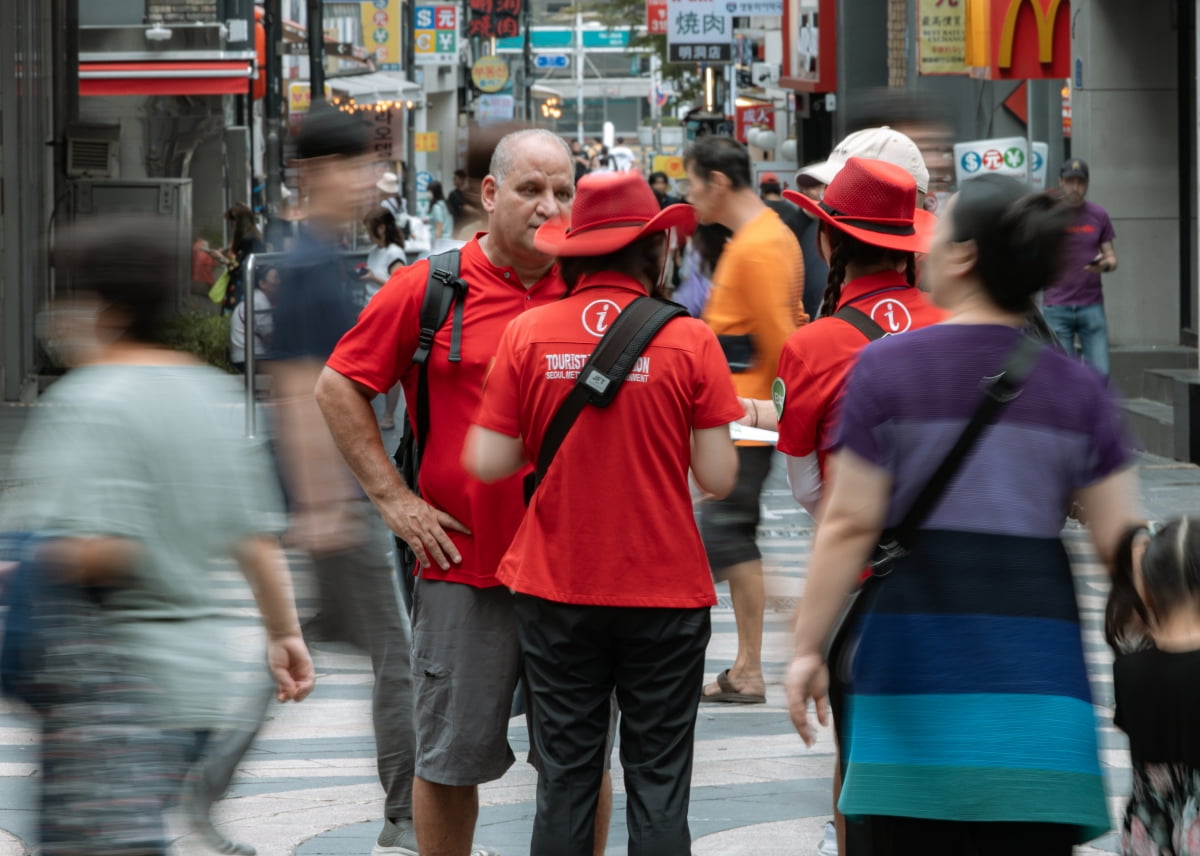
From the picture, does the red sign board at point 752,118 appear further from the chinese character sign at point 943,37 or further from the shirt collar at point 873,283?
the shirt collar at point 873,283

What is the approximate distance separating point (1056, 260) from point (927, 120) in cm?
350

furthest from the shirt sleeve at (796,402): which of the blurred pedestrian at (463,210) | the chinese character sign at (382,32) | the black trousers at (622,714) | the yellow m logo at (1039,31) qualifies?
the chinese character sign at (382,32)

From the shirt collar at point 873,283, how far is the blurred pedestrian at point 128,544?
1.57m

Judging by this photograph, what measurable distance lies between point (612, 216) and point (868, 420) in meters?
1.20

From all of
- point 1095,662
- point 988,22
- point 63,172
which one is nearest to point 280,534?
point 1095,662

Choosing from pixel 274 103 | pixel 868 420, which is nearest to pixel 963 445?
pixel 868 420

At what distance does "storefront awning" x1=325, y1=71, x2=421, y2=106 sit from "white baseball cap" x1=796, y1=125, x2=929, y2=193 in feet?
130

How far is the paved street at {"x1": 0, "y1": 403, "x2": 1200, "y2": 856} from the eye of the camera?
570 centimetres

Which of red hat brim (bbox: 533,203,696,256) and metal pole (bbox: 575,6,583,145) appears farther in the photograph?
metal pole (bbox: 575,6,583,145)

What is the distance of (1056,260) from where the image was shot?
133 inches

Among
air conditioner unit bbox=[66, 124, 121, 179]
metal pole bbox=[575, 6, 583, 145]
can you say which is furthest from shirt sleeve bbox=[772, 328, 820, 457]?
metal pole bbox=[575, 6, 583, 145]

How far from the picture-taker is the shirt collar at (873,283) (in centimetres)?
455

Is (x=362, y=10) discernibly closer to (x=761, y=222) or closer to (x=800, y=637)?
(x=761, y=222)

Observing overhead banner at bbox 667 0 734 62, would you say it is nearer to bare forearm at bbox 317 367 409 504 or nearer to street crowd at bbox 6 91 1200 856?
street crowd at bbox 6 91 1200 856
